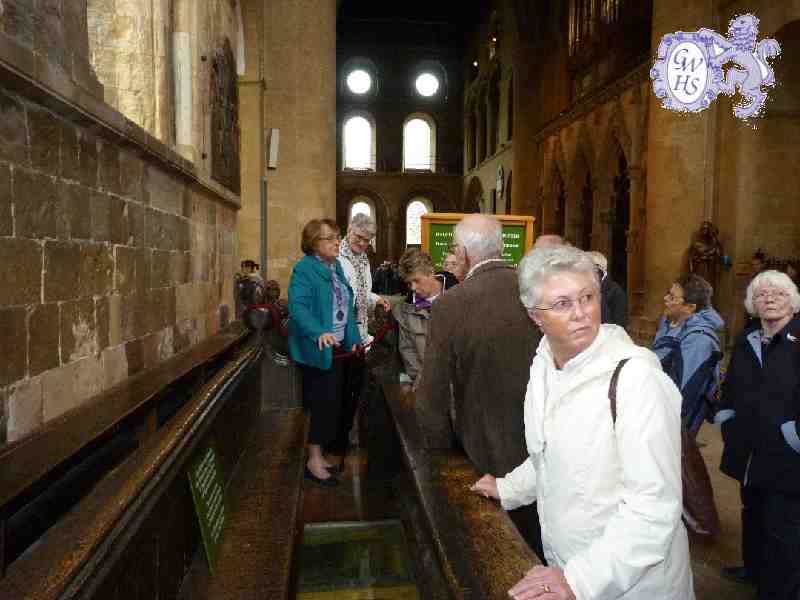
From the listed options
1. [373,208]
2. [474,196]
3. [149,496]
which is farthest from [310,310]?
[373,208]

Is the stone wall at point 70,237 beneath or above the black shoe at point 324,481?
above

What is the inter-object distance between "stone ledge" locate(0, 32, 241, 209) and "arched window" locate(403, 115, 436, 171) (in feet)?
93.8

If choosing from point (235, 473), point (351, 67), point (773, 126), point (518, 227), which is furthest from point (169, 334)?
point (351, 67)

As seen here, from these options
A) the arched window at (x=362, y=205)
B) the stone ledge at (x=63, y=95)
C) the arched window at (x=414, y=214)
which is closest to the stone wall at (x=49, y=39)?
the stone ledge at (x=63, y=95)

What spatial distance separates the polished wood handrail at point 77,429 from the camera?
157 cm

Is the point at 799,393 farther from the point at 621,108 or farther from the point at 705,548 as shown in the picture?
the point at 621,108

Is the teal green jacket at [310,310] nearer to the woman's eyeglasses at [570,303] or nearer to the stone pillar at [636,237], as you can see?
the woman's eyeglasses at [570,303]

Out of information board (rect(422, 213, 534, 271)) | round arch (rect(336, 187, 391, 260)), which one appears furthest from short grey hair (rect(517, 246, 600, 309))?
round arch (rect(336, 187, 391, 260))

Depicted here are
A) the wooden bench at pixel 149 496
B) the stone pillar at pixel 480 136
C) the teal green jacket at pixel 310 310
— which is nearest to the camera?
the wooden bench at pixel 149 496

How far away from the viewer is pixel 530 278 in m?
1.58

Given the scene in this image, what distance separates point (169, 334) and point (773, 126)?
415 inches

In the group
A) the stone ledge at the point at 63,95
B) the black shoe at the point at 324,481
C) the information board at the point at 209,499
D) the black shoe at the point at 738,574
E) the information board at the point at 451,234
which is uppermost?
the stone ledge at the point at 63,95

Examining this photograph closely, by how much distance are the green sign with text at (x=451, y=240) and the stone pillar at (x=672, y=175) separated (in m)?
6.60

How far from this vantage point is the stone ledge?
6.61ft
